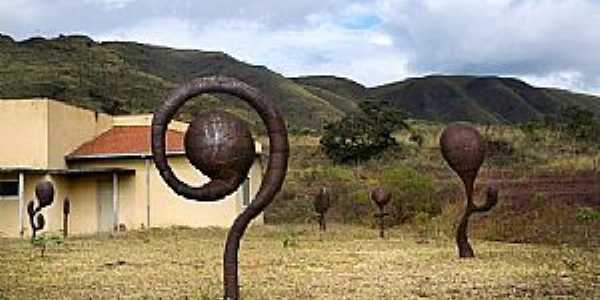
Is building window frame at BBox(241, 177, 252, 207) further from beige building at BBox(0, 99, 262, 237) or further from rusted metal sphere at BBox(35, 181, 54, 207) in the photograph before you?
rusted metal sphere at BBox(35, 181, 54, 207)

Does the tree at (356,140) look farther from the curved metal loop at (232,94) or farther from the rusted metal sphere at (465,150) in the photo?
the curved metal loop at (232,94)

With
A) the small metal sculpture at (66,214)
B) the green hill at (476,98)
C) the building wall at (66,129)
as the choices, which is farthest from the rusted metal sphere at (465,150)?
the green hill at (476,98)

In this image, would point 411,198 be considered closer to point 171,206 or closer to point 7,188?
point 171,206

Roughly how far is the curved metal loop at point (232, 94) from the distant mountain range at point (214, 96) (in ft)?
139

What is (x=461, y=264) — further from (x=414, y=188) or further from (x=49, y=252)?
→ (x=414, y=188)

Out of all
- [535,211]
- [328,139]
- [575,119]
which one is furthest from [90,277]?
[575,119]

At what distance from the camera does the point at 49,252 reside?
20.0m

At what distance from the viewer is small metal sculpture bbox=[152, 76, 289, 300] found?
10617mm

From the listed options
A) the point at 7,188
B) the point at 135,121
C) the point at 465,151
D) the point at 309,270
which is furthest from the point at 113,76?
the point at 309,270

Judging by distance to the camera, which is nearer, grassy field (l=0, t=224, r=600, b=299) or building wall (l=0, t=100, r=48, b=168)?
grassy field (l=0, t=224, r=600, b=299)

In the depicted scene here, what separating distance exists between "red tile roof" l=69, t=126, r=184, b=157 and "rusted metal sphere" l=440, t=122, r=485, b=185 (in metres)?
14.1

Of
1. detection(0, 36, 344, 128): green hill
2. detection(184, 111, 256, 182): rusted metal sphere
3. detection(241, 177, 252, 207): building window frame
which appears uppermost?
detection(0, 36, 344, 128): green hill

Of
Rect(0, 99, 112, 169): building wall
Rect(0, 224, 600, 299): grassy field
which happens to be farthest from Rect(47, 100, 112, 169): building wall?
Rect(0, 224, 600, 299): grassy field

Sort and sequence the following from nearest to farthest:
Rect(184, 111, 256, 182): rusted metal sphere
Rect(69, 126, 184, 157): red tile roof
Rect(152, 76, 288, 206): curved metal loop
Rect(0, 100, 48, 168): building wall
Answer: Rect(184, 111, 256, 182): rusted metal sphere, Rect(152, 76, 288, 206): curved metal loop, Rect(0, 100, 48, 168): building wall, Rect(69, 126, 184, 157): red tile roof
